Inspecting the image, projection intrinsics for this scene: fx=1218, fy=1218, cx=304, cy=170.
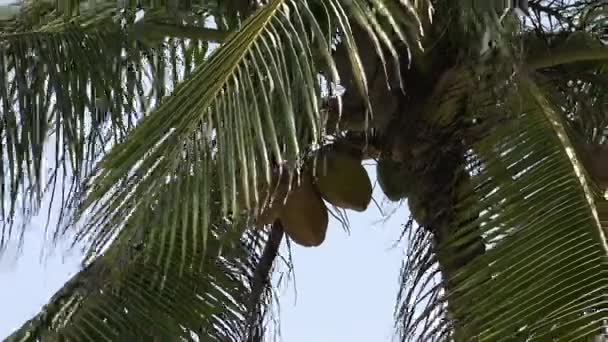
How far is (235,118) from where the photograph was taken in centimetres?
283

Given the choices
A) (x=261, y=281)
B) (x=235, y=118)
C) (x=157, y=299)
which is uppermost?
(x=261, y=281)

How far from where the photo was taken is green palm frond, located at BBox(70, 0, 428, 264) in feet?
8.99

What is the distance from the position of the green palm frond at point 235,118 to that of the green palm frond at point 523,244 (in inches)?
20.3

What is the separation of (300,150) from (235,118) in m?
0.49

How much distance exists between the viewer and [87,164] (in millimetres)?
3912

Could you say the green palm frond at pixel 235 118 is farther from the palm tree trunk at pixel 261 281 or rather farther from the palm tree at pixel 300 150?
the palm tree trunk at pixel 261 281

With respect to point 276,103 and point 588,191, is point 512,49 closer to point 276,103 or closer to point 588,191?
point 588,191

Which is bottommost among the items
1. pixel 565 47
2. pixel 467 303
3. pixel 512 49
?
pixel 467 303

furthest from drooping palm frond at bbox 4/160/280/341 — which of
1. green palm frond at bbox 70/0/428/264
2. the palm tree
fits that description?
green palm frond at bbox 70/0/428/264

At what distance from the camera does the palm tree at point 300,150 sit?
112 inches

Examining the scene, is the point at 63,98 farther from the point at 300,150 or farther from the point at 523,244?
the point at 523,244

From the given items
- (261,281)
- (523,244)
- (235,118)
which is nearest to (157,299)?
(261,281)

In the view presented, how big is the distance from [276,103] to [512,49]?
0.84m

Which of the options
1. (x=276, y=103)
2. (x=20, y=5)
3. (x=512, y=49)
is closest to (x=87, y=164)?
(x=20, y=5)
